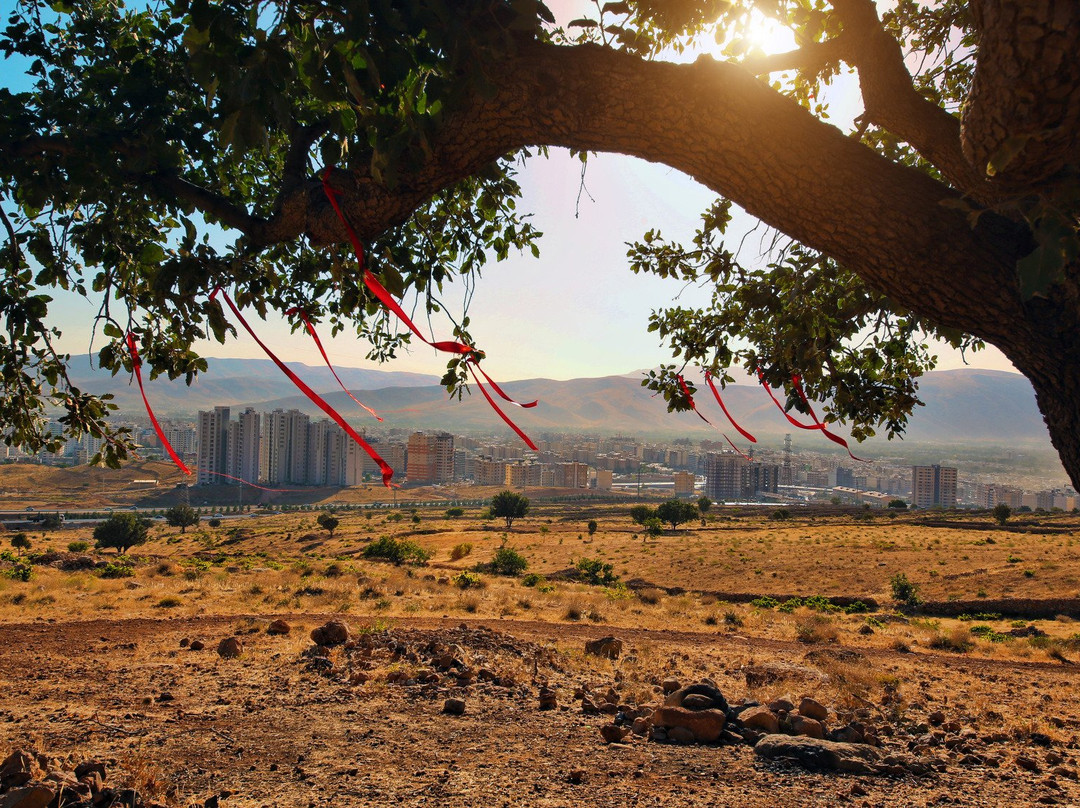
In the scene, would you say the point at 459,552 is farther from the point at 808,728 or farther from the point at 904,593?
the point at 808,728

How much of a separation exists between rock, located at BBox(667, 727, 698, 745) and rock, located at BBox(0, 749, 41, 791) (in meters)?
3.87

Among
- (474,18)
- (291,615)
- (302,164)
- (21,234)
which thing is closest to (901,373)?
(474,18)

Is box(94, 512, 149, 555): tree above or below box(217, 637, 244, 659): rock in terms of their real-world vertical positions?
below

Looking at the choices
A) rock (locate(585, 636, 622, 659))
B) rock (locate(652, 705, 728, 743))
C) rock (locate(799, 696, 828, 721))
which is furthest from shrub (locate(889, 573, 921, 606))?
rock (locate(652, 705, 728, 743))

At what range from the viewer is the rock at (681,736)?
15.5 feet

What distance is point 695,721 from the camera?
482 cm

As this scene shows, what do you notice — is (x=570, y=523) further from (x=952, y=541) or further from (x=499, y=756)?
(x=499, y=756)

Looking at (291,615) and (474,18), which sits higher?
(474,18)

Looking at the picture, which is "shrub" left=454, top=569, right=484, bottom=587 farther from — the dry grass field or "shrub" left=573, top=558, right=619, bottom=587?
"shrub" left=573, top=558, right=619, bottom=587

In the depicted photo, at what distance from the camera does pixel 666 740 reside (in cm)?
475

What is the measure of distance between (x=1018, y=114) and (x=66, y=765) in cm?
540

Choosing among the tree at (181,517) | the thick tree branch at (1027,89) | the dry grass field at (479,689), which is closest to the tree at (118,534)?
the dry grass field at (479,689)

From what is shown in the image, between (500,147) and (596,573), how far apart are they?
24.2 m

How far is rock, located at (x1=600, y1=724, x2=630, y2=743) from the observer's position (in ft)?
15.3
